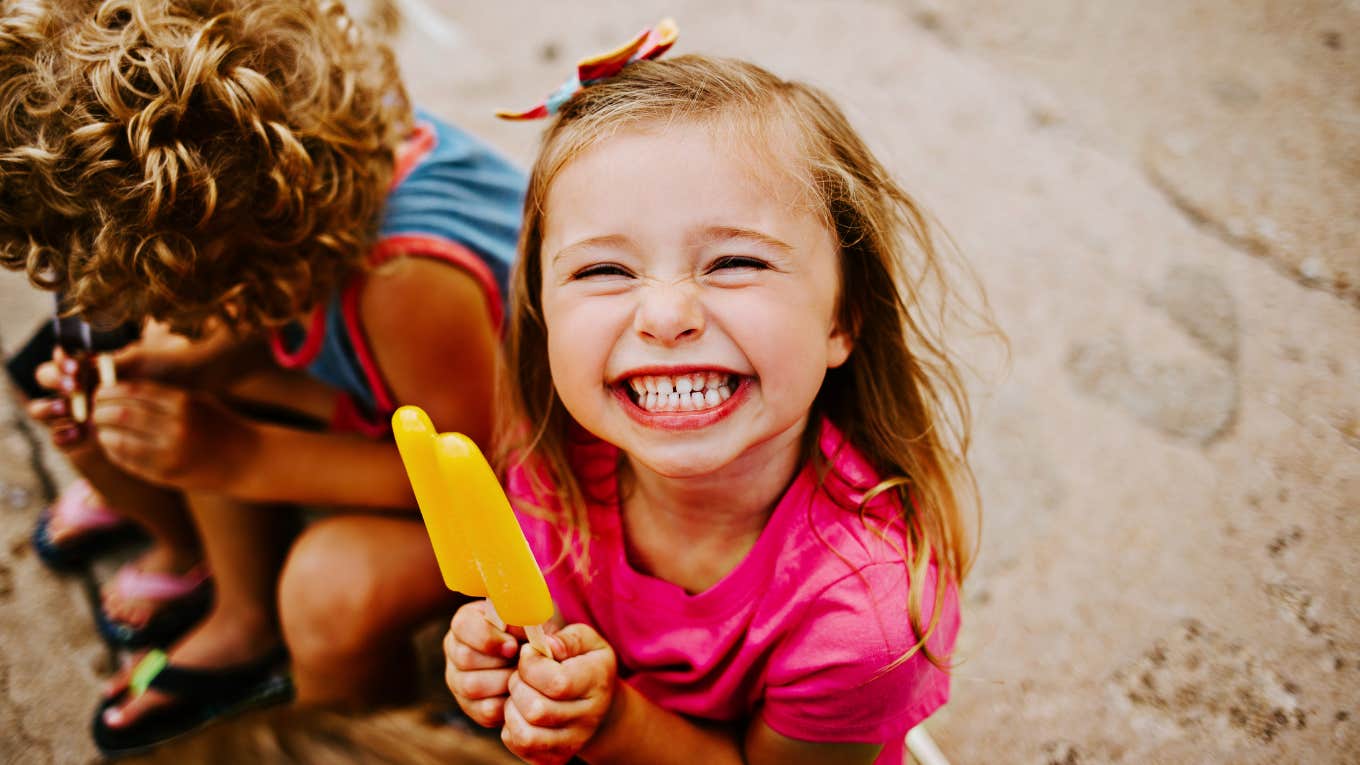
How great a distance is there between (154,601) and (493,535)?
1317mm

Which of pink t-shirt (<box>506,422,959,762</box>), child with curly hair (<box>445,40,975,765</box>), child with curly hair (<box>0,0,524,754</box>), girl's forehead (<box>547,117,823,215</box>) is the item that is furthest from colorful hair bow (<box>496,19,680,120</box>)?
pink t-shirt (<box>506,422,959,762</box>)

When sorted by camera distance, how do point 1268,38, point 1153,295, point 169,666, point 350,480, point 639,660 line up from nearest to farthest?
point 639,660 < point 350,480 < point 169,666 < point 1153,295 < point 1268,38

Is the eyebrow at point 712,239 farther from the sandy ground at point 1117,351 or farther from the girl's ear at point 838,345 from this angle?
the sandy ground at point 1117,351

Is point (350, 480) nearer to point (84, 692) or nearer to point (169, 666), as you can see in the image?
point (169, 666)

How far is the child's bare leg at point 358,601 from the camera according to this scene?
145 centimetres

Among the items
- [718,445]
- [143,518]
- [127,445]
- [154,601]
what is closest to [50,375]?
[127,445]

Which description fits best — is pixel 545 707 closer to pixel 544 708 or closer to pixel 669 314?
pixel 544 708

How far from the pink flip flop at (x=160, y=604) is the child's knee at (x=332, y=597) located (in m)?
0.44

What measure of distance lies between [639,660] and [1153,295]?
52.2 inches

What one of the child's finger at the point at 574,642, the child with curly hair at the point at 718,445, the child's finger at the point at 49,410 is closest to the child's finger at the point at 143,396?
the child's finger at the point at 49,410

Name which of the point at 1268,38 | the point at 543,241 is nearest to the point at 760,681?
the point at 543,241

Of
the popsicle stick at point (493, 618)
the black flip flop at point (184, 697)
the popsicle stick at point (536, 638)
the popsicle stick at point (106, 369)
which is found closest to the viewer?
the popsicle stick at point (536, 638)

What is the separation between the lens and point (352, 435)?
5.46 ft

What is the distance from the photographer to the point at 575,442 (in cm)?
131
